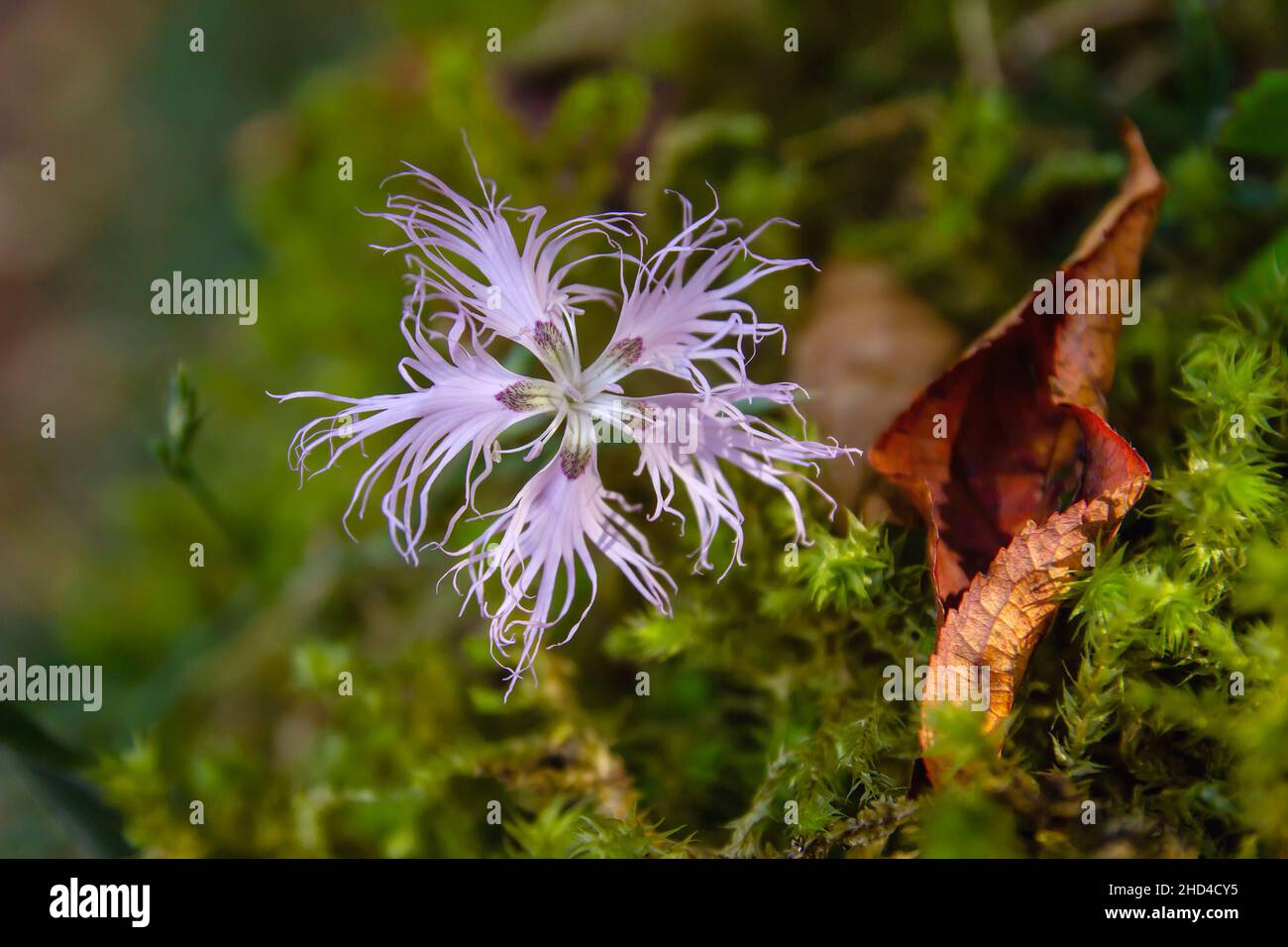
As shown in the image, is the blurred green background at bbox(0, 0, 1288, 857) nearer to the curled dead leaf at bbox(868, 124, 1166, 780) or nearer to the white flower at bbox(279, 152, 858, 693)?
the curled dead leaf at bbox(868, 124, 1166, 780)

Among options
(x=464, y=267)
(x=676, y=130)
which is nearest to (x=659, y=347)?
(x=464, y=267)

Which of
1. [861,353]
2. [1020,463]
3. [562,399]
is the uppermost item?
[861,353]

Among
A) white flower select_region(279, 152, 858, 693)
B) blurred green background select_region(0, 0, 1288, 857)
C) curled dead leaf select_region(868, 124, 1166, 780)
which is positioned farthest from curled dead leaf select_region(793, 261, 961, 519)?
white flower select_region(279, 152, 858, 693)

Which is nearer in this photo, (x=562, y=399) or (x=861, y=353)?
(x=562, y=399)

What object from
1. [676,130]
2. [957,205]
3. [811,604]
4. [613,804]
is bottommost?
[613,804]

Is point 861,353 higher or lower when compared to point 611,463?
higher

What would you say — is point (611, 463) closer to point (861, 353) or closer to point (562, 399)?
point (562, 399)

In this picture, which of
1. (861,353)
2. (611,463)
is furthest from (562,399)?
(861,353)
